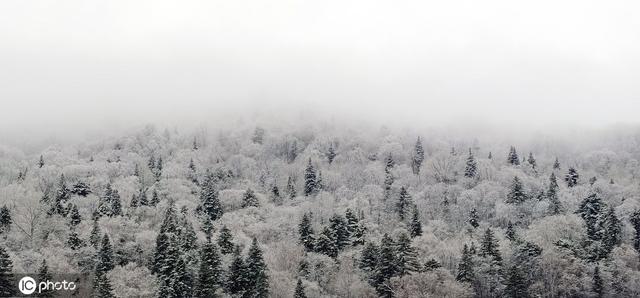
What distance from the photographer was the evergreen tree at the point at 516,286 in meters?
88.9

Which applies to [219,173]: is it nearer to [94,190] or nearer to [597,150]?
[94,190]

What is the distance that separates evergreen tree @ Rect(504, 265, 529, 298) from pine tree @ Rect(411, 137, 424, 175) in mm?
84564

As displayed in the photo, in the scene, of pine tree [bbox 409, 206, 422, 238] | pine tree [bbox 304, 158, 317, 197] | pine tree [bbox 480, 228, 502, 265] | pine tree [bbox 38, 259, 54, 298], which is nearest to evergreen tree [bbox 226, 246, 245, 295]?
pine tree [bbox 38, 259, 54, 298]

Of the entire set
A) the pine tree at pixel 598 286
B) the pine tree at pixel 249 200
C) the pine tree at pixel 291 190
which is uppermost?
the pine tree at pixel 598 286

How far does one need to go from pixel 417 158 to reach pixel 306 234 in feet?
281

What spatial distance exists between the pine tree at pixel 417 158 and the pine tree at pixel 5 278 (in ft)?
367

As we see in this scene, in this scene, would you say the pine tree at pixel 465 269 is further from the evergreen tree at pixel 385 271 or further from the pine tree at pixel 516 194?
the pine tree at pixel 516 194

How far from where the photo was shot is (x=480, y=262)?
9350 centimetres

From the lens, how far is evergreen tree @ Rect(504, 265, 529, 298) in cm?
8888

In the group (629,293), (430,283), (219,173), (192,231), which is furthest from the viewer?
(219,173)

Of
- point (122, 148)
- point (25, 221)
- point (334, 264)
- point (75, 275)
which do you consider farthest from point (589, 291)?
point (122, 148)

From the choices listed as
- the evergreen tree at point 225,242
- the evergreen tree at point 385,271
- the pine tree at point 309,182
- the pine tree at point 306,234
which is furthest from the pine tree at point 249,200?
the evergreen tree at point 385,271

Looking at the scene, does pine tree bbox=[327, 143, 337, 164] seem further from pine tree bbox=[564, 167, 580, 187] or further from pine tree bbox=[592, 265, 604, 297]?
pine tree bbox=[592, 265, 604, 297]

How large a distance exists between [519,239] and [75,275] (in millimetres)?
58054
